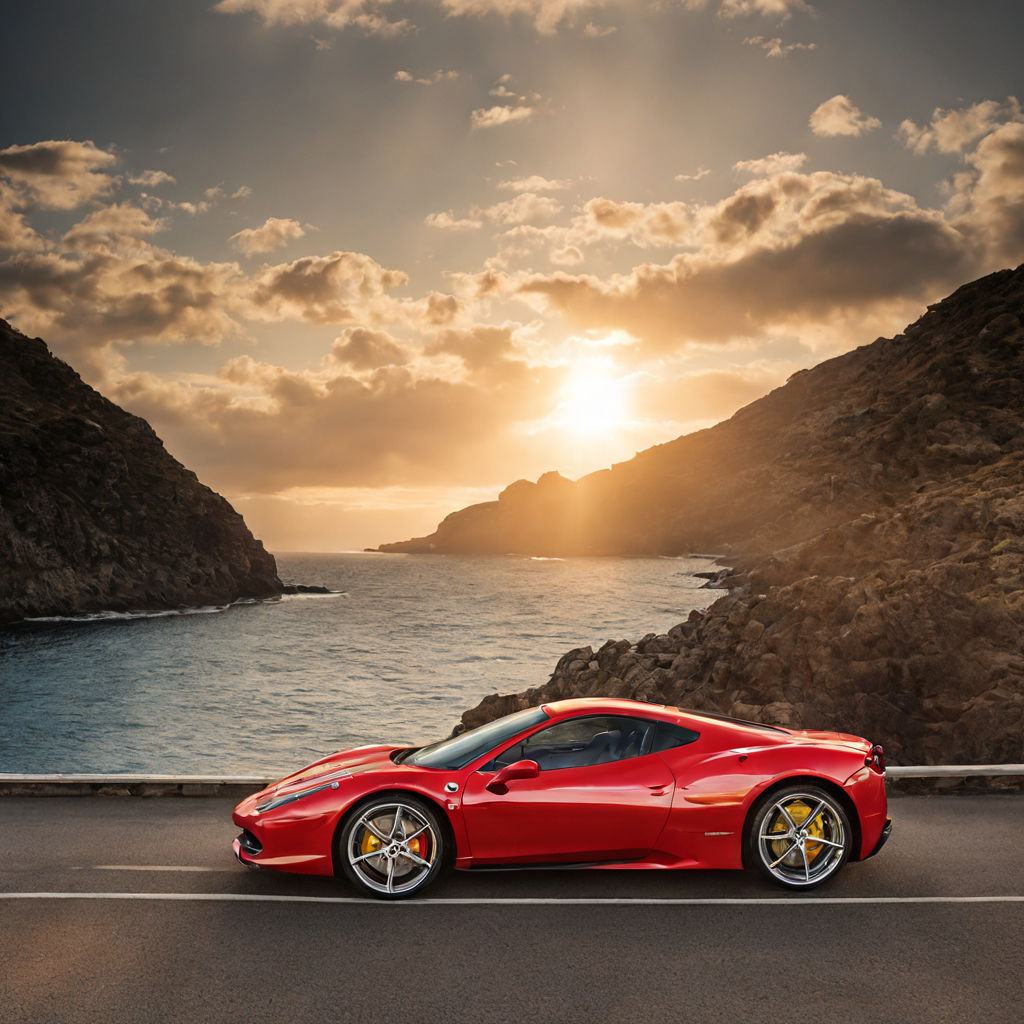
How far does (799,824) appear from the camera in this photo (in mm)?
6312

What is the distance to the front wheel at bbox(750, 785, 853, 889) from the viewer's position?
20.5 feet

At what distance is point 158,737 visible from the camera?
33562mm

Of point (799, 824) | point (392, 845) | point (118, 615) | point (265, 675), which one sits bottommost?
point (265, 675)

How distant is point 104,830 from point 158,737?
1117 inches

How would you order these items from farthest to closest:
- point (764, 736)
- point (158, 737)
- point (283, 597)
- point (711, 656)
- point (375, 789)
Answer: point (283, 597) → point (158, 737) → point (711, 656) → point (764, 736) → point (375, 789)

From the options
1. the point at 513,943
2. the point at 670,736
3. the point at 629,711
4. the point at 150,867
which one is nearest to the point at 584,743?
the point at 629,711

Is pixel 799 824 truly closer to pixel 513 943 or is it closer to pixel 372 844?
pixel 513 943

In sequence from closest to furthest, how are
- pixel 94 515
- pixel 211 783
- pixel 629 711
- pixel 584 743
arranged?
pixel 584 743
pixel 629 711
pixel 211 783
pixel 94 515

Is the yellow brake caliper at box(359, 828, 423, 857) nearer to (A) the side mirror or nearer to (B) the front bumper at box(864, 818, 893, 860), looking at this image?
(A) the side mirror

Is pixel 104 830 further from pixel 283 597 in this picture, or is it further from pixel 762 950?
pixel 283 597

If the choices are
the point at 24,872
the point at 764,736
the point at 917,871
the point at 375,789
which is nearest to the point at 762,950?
the point at 764,736

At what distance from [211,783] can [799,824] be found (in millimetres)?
6395

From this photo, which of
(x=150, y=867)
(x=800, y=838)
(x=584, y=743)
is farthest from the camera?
(x=150, y=867)

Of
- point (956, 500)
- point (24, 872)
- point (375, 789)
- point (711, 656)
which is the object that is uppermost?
point (956, 500)
